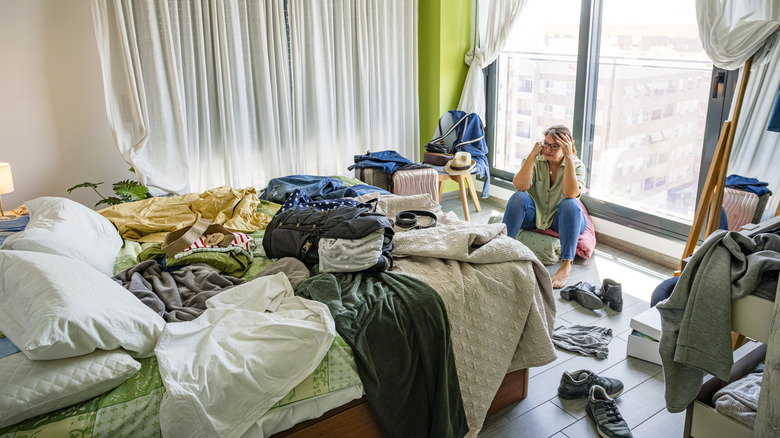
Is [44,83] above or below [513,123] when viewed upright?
above

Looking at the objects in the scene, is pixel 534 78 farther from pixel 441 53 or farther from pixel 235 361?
pixel 235 361

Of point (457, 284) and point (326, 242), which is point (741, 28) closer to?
point (457, 284)

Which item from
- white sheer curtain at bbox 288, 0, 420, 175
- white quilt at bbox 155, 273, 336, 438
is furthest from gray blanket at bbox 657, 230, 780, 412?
white sheer curtain at bbox 288, 0, 420, 175

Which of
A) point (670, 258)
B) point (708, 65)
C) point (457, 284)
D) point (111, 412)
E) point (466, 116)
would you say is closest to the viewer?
point (111, 412)

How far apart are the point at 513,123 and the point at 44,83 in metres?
3.47

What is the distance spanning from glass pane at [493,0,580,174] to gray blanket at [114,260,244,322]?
3001mm

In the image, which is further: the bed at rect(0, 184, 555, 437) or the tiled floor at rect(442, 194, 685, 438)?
the tiled floor at rect(442, 194, 685, 438)

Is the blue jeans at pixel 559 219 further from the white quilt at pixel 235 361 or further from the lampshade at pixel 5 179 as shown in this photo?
the lampshade at pixel 5 179

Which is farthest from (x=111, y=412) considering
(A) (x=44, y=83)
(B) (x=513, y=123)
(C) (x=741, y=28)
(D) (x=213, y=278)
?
(B) (x=513, y=123)

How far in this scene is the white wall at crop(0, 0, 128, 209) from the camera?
3604 mm

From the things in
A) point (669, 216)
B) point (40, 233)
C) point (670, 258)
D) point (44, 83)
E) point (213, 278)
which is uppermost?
point (44, 83)

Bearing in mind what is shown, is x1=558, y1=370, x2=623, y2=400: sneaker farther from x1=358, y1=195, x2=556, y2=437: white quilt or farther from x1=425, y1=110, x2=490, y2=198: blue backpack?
x1=425, y1=110, x2=490, y2=198: blue backpack

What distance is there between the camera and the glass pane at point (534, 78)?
423 centimetres

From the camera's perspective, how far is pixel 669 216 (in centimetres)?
366
